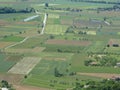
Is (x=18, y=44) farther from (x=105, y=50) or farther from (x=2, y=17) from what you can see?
(x=2, y=17)

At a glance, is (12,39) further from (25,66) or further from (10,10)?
(10,10)

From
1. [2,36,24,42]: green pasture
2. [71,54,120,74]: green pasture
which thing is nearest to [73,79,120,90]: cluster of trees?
[71,54,120,74]: green pasture

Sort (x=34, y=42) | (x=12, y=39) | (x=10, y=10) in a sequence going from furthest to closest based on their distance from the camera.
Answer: (x=10, y=10) → (x=12, y=39) → (x=34, y=42)

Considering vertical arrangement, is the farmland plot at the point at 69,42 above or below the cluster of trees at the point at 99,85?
below

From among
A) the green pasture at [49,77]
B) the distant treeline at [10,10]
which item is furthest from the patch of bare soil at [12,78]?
the distant treeline at [10,10]

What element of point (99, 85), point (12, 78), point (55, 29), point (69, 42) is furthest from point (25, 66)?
point (55, 29)

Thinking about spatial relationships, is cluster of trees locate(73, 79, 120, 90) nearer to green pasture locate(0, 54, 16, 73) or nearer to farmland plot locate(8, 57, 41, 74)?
farmland plot locate(8, 57, 41, 74)

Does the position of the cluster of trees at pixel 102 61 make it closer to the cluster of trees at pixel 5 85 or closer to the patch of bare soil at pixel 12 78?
the patch of bare soil at pixel 12 78
